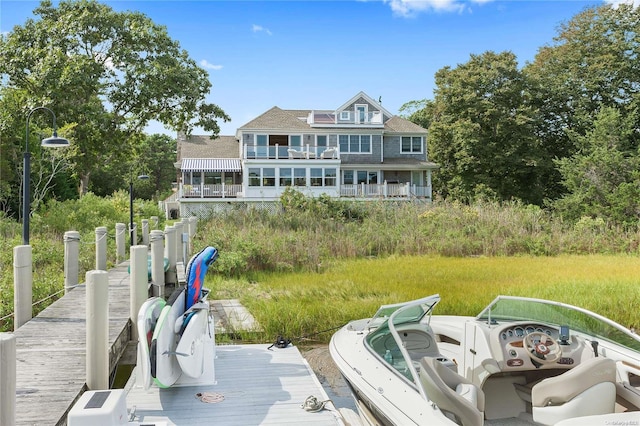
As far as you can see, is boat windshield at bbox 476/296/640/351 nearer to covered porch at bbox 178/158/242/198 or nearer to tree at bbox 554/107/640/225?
tree at bbox 554/107/640/225

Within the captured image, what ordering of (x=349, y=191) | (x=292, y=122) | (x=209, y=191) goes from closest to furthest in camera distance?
1. (x=209, y=191)
2. (x=349, y=191)
3. (x=292, y=122)

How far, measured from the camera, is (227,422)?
16.2ft

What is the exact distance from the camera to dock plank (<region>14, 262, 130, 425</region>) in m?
4.16

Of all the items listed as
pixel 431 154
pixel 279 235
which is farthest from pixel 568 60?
pixel 279 235

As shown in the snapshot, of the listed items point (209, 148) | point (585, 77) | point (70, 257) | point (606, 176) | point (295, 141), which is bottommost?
point (70, 257)

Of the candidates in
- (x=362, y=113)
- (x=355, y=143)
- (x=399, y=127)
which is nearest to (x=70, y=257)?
(x=355, y=143)

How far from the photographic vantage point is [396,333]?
15.4ft

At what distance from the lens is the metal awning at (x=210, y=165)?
3381cm

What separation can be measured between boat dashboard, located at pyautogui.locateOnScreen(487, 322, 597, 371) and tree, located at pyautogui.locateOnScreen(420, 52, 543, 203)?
2930 cm

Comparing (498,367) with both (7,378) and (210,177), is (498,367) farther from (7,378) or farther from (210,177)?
(210,177)

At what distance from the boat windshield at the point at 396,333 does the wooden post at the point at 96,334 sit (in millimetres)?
2376

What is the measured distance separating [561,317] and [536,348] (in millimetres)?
664

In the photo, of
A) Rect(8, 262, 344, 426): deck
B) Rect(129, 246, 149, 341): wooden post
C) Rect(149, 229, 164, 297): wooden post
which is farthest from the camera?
Rect(149, 229, 164, 297): wooden post

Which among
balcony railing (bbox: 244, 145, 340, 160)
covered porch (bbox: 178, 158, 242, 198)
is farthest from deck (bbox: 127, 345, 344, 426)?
balcony railing (bbox: 244, 145, 340, 160)
